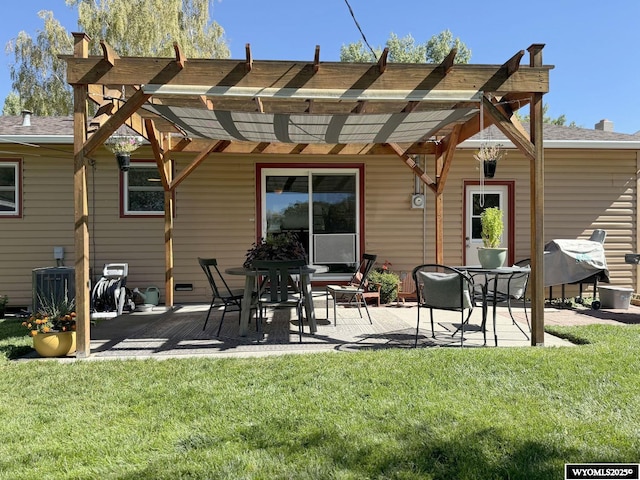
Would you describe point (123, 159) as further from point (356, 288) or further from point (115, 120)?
point (356, 288)

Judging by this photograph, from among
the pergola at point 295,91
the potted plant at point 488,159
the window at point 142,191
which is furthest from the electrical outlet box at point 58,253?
the potted plant at point 488,159

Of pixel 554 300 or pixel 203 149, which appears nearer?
pixel 203 149

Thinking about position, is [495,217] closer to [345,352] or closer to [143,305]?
[345,352]

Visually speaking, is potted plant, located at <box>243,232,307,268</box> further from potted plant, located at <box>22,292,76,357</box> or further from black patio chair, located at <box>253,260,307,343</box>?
potted plant, located at <box>22,292,76,357</box>

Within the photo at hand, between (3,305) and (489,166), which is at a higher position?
(489,166)

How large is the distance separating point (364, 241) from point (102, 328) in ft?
14.5

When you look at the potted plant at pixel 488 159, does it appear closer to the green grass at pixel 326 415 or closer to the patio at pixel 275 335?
the patio at pixel 275 335

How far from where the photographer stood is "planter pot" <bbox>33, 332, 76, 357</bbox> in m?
4.17

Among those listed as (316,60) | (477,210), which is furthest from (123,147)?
(477,210)

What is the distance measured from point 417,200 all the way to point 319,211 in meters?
1.77

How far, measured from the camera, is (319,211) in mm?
7977

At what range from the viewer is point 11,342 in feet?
15.4

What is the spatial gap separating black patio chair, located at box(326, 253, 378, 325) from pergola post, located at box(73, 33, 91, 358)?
2.79 meters

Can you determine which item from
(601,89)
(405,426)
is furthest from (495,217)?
(601,89)
